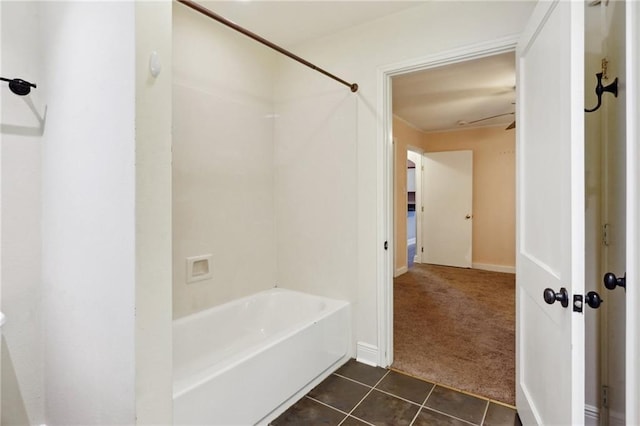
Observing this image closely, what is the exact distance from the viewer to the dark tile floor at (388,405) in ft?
5.73

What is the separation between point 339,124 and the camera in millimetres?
2451

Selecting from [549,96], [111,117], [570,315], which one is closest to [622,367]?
[570,315]

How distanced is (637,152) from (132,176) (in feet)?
5.03

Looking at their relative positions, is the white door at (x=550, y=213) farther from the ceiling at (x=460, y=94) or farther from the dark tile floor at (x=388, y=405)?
the ceiling at (x=460, y=94)

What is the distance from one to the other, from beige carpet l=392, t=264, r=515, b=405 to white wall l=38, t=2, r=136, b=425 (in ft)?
6.14

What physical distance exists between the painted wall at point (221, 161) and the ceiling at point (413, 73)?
0.25 meters

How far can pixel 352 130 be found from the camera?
2.39m

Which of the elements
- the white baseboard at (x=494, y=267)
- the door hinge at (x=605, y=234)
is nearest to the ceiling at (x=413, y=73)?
the door hinge at (x=605, y=234)

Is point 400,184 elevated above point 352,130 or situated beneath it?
situated beneath

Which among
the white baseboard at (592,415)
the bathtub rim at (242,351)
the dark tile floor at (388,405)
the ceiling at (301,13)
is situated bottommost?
the dark tile floor at (388,405)

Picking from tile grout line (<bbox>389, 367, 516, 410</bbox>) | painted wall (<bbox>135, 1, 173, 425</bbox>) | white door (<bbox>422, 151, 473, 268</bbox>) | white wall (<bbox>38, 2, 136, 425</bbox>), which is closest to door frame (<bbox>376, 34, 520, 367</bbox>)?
tile grout line (<bbox>389, 367, 516, 410</bbox>)

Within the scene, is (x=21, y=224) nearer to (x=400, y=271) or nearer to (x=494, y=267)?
(x=400, y=271)

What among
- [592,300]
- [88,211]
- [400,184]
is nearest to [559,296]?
[592,300]

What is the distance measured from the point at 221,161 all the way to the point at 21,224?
1.21m
